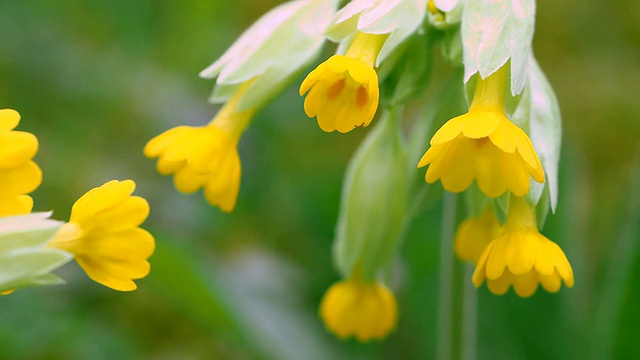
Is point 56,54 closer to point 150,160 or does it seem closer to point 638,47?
point 150,160

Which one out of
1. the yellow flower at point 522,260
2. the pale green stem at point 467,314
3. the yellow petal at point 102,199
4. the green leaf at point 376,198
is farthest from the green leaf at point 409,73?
the yellow petal at point 102,199

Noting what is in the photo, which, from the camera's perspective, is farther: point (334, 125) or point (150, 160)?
point (150, 160)

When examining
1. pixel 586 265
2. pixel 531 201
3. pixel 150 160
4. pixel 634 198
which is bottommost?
pixel 586 265

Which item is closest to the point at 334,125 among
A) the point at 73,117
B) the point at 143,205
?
the point at 143,205

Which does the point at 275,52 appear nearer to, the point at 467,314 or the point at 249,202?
the point at 467,314

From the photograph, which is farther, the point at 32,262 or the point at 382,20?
the point at 382,20

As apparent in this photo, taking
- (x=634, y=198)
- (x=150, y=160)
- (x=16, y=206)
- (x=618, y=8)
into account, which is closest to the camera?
(x=16, y=206)

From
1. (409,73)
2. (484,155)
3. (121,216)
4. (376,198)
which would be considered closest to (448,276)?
(376,198)
